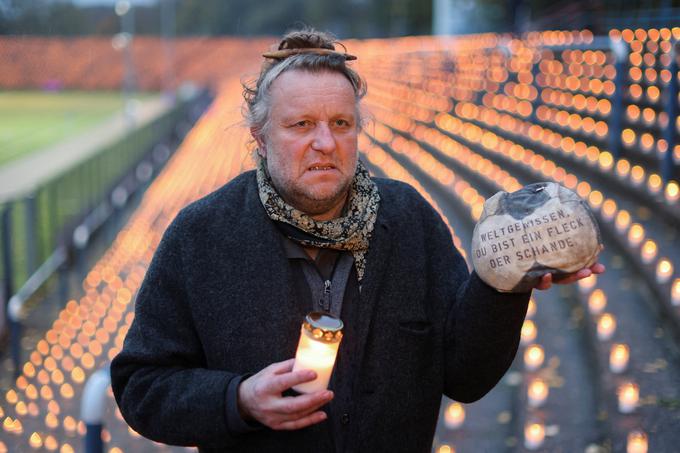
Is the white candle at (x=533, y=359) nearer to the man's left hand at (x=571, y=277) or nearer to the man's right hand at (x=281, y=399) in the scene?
the man's left hand at (x=571, y=277)

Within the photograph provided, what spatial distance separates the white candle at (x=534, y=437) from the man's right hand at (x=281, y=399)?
85.7 inches

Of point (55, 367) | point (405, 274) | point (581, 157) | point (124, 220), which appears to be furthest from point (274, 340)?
point (124, 220)

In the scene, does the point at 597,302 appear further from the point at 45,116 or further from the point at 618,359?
the point at 45,116

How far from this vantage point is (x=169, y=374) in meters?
2.10

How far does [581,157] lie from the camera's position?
755 cm

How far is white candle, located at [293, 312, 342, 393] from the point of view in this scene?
1.83 metres

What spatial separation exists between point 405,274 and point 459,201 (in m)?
6.52

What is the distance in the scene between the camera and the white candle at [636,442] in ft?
11.2

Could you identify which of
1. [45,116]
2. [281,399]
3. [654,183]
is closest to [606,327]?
[654,183]

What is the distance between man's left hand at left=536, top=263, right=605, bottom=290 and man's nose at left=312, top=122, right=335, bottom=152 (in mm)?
547

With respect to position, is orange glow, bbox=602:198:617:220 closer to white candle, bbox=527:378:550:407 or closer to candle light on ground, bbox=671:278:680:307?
candle light on ground, bbox=671:278:680:307

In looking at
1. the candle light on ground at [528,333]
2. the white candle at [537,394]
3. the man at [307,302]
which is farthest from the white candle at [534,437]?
the man at [307,302]

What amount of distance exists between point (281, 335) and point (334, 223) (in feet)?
0.92

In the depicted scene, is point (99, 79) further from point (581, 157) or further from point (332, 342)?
point (332, 342)
